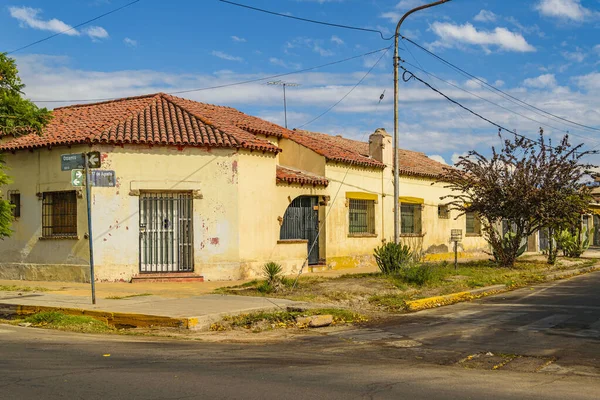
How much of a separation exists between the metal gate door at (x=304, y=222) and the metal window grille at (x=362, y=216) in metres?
2.26

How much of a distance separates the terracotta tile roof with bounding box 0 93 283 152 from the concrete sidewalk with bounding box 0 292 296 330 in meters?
5.33

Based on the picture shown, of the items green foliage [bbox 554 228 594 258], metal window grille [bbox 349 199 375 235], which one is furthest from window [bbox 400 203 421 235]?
green foliage [bbox 554 228 594 258]

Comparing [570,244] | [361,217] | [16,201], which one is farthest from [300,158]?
[570,244]

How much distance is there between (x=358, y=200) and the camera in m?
26.0

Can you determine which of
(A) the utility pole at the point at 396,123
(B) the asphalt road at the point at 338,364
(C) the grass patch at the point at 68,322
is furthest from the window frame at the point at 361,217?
(C) the grass patch at the point at 68,322

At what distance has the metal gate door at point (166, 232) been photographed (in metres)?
19.3

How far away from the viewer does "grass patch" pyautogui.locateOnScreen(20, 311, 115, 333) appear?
11.5 m

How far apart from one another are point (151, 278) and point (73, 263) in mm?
2282

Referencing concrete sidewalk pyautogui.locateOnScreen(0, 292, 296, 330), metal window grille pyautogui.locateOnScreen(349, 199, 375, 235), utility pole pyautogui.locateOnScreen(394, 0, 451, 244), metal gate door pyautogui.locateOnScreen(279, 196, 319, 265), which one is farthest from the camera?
metal window grille pyautogui.locateOnScreen(349, 199, 375, 235)

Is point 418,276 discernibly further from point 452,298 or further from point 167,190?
point 167,190

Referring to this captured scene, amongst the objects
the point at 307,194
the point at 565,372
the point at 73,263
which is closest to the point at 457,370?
the point at 565,372

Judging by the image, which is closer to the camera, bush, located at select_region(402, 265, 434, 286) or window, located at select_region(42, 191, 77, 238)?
bush, located at select_region(402, 265, 434, 286)

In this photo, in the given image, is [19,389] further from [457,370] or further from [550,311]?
[550,311]

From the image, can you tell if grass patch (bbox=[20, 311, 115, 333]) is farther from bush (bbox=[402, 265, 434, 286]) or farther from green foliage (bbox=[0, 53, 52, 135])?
bush (bbox=[402, 265, 434, 286])
